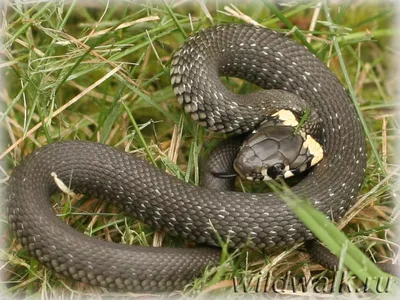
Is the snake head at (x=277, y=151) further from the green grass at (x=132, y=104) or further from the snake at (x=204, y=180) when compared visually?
the green grass at (x=132, y=104)

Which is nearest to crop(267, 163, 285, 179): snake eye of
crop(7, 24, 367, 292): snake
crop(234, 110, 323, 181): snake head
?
crop(234, 110, 323, 181): snake head

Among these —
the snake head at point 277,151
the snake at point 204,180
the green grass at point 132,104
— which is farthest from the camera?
the snake head at point 277,151

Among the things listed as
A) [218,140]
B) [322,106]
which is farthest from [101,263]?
[322,106]

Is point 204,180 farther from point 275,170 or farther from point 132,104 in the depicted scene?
point 132,104

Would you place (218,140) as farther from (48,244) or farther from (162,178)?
(48,244)

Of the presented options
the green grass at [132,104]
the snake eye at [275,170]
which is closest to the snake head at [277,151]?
the snake eye at [275,170]

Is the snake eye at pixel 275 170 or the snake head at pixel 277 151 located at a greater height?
the snake head at pixel 277 151
